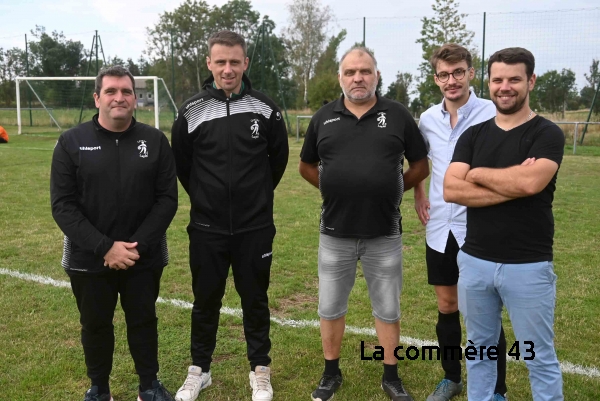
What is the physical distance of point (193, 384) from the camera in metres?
3.33

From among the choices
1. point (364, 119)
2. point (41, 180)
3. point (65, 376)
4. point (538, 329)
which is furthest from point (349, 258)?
point (41, 180)

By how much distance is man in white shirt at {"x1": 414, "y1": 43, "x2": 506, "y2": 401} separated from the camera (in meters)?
3.10

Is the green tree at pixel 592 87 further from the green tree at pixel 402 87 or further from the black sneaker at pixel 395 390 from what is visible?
the black sneaker at pixel 395 390

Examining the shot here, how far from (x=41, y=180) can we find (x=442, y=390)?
9939mm

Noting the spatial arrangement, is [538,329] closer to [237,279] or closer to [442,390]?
[442,390]

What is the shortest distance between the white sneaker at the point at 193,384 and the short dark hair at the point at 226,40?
1950 millimetres

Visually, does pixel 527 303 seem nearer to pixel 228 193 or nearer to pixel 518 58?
pixel 518 58

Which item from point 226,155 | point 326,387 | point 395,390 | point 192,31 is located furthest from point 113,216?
point 192,31

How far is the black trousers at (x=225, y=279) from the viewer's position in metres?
3.38

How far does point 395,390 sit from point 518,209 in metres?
1.38

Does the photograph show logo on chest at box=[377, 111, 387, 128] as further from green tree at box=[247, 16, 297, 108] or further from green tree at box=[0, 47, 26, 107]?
green tree at box=[0, 47, 26, 107]

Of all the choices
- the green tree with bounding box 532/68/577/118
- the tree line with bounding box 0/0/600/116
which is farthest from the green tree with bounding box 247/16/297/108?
the green tree with bounding box 532/68/577/118

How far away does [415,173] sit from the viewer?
337 centimetres

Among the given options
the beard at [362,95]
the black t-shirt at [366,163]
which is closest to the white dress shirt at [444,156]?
the black t-shirt at [366,163]
